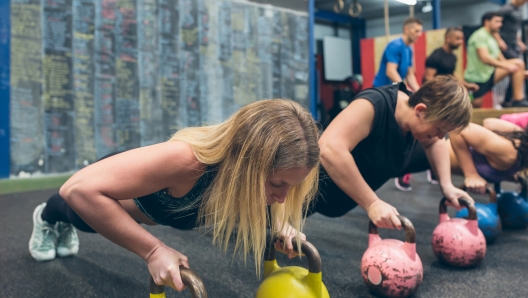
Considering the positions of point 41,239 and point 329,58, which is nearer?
point 41,239

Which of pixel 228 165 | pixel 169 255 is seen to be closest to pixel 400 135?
pixel 228 165

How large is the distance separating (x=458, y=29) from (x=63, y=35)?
3.44m

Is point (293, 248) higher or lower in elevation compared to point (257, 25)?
lower

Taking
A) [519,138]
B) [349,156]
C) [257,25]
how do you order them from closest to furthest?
[349,156]
[519,138]
[257,25]

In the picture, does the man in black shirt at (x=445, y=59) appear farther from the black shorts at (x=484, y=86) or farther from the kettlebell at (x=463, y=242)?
the kettlebell at (x=463, y=242)

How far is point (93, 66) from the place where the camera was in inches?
143

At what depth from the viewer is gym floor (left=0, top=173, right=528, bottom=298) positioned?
151 centimetres

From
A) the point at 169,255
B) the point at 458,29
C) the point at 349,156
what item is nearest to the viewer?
the point at 169,255

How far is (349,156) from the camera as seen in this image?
1544 millimetres

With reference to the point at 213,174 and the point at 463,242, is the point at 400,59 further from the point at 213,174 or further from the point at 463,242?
the point at 213,174

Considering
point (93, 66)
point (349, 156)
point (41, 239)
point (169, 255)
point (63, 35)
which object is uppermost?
point (63, 35)

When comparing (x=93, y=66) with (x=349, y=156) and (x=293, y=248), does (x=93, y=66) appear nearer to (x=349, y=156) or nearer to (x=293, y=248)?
(x=349, y=156)

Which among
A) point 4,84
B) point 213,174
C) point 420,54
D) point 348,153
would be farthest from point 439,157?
point 420,54

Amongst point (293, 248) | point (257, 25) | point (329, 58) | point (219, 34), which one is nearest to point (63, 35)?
point (219, 34)
